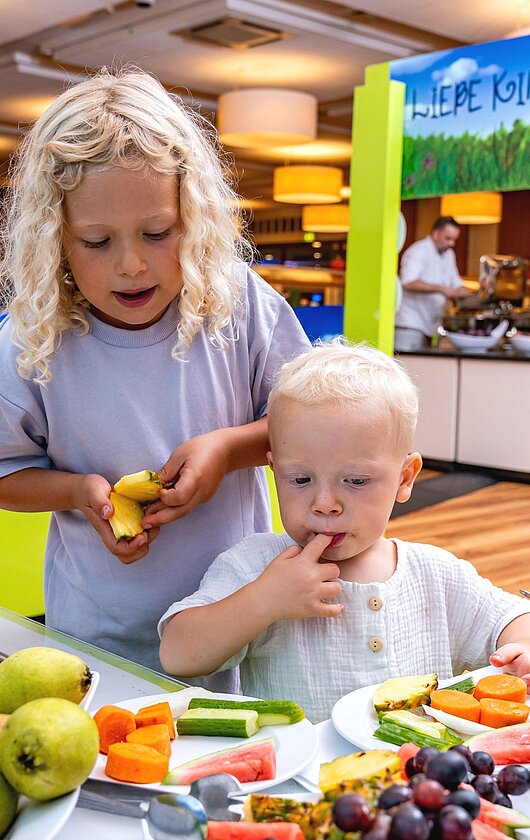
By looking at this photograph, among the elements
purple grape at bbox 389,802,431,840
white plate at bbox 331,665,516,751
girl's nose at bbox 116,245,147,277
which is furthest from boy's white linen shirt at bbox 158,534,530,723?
purple grape at bbox 389,802,431,840

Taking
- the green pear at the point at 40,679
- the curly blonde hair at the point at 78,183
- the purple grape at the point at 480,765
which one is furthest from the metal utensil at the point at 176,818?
the curly blonde hair at the point at 78,183

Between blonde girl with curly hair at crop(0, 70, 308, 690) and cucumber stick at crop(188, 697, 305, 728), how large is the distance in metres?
0.33

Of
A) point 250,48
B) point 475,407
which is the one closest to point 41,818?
point 475,407

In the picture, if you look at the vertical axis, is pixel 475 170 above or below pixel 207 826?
above

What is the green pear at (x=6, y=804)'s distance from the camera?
0.68 meters

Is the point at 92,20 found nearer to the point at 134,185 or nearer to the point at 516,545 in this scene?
the point at 516,545

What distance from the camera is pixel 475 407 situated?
674cm

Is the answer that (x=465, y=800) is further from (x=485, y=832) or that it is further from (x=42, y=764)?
(x=42, y=764)

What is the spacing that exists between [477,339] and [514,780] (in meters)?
6.30

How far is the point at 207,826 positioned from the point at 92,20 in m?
8.19

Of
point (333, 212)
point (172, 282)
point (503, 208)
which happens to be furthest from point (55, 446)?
point (333, 212)

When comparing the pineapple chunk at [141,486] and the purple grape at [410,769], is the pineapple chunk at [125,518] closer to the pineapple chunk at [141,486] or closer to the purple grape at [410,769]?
the pineapple chunk at [141,486]

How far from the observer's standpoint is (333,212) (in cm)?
1321

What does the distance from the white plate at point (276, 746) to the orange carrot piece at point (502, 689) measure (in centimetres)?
22
